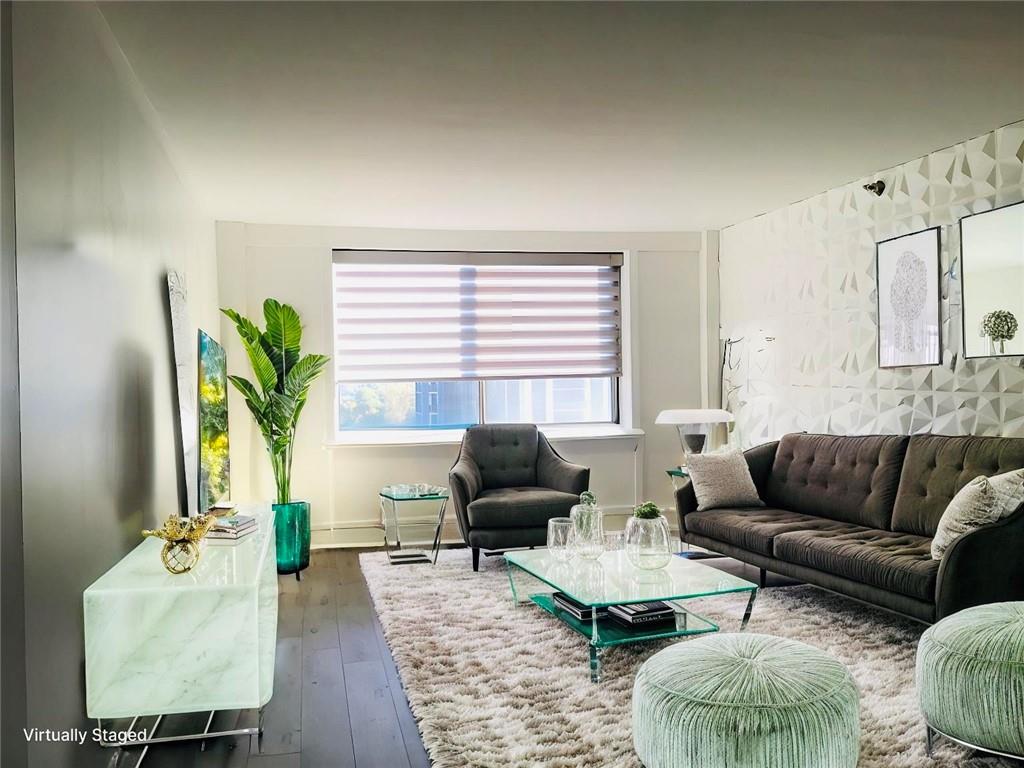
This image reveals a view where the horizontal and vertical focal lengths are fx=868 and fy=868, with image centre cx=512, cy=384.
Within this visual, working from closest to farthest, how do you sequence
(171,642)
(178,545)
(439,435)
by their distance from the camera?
1. (171,642)
2. (178,545)
3. (439,435)

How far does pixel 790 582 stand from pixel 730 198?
2.54 meters

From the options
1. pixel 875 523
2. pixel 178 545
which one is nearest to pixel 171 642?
pixel 178 545

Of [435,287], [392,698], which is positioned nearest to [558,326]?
[435,287]

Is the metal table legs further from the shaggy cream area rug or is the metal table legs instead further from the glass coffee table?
the glass coffee table

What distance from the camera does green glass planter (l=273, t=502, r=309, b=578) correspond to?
5.58 metres

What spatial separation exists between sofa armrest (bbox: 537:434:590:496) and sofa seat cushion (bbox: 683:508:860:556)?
0.77 meters

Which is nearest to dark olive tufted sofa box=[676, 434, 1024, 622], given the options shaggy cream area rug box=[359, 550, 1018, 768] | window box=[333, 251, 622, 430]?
shaggy cream area rug box=[359, 550, 1018, 768]

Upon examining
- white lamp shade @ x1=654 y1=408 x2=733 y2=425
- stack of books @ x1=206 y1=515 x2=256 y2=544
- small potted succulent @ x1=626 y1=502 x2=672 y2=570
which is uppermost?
white lamp shade @ x1=654 y1=408 x2=733 y2=425

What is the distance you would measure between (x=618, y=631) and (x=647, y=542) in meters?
0.43

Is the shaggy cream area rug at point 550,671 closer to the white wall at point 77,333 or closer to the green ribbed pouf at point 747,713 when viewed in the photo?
the green ribbed pouf at point 747,713

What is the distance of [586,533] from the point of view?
403 cm

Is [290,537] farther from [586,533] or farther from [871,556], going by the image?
[871,556]

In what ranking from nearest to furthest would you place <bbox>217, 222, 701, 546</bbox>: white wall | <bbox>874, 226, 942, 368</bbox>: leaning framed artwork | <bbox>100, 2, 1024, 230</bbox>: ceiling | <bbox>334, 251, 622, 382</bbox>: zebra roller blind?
<bbox>100, 2, 1024, 230</bbox>: ceiling < <bbox>874, 226, 942, 368</bbox>: leaning framed artwork < <bbox>217, 222, 701, 546</bbox>: white wall < <bbox>334, 251, 622, 382</bbox>: zebra roller blind

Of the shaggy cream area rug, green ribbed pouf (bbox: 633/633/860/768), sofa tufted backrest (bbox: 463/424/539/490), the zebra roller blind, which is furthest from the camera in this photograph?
the zebra roller blind
